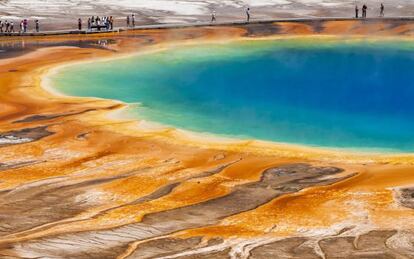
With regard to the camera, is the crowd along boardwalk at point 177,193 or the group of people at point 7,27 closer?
the crowd along boardwalk at point 177,193

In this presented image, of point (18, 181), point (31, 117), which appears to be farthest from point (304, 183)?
point (31, 117)

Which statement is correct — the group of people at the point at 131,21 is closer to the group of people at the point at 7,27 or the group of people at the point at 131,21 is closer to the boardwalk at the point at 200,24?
the boardwalk at the point at 200,24

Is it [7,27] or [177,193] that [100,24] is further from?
[177,193]

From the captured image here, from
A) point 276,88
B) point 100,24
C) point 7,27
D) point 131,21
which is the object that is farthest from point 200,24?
point 276,88

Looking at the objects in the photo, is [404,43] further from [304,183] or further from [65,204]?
[65,204]

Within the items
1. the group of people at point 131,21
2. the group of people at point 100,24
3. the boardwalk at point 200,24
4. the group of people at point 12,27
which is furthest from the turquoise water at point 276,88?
the group of people at point 12,27

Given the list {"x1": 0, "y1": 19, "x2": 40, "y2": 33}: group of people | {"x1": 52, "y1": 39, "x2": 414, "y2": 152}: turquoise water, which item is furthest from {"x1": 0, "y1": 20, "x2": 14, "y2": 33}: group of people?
{"x1": 52, "y1": 39, "x2": 414, "y2": 152}: turquoise water
